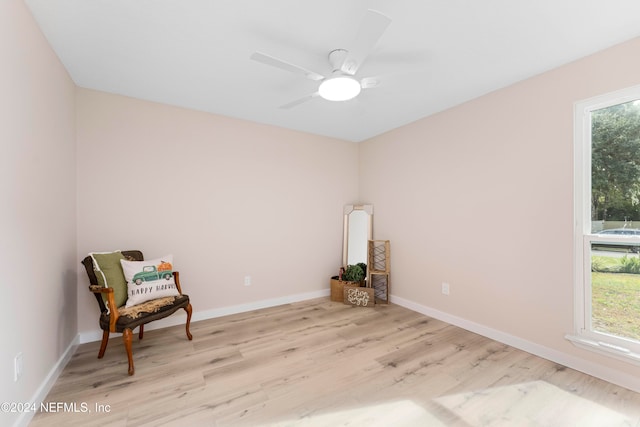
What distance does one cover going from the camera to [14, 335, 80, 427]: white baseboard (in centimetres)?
153

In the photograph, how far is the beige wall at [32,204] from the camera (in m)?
1.39

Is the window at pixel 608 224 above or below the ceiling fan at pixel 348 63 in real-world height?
below

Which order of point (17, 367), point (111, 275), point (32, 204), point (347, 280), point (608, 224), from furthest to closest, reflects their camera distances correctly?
point (347, 280) < point (111, 275) < point (608, 224) < point (32, 204) < point (17, 367)

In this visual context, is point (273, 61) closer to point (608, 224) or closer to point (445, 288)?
point (608, 224)

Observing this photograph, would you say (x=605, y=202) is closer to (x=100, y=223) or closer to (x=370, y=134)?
(x=370, y=134)

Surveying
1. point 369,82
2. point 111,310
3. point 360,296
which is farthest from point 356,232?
point 111,310

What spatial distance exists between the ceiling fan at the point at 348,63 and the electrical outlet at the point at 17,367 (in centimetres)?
215

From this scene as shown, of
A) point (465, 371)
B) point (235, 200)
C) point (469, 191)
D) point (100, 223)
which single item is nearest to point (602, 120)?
point (469, 191)

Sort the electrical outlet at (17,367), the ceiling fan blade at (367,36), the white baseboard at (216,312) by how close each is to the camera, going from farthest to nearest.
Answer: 1. the white baseboard at (216,312)
2. the electrical outlet at (17,367)
3. the ceiling fan blade at (367,36)

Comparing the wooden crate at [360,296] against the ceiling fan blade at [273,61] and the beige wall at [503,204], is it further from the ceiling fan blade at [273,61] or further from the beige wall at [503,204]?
the ceiling fan blade at [273,61]

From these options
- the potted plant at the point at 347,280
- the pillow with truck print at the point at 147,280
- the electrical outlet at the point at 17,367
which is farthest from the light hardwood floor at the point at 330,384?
the potted plant at the point at 347,280

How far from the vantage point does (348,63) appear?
1.77 metres

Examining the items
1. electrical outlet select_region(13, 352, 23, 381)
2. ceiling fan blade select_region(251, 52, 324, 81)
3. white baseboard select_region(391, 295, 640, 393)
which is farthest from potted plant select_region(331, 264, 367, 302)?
electrical outlet select_region(13, 352, 23, 381)

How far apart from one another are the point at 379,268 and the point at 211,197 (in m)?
2.52
